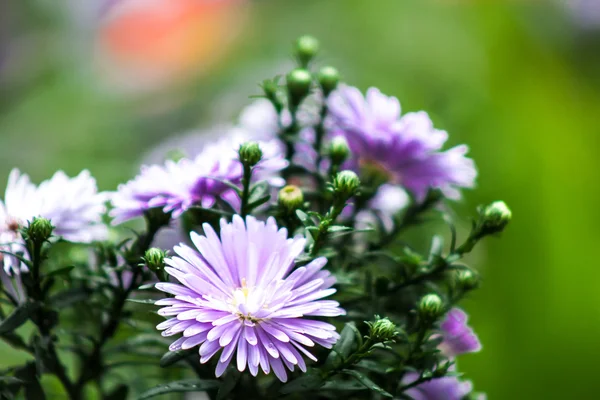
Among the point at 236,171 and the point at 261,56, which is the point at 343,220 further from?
the point at 261,56

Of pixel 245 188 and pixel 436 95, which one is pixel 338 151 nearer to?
pixel 245 188

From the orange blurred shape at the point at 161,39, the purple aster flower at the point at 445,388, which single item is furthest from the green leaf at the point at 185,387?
the orange blurred shape at the point at 161,39

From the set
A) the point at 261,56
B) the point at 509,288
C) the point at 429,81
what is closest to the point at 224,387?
the point at 509,288

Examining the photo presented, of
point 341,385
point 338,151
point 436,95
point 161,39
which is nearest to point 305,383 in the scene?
point 341,385

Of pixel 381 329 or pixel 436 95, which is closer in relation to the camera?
pixel 381 329

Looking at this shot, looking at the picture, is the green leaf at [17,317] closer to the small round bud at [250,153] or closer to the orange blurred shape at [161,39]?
the small round bud at [250,153]

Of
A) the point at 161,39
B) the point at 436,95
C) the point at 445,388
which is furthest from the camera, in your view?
the point at 161,39

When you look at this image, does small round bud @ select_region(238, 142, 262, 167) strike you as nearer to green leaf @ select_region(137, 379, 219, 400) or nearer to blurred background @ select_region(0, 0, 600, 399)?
green leaf @ select_region(137, 379, 219, 400)
